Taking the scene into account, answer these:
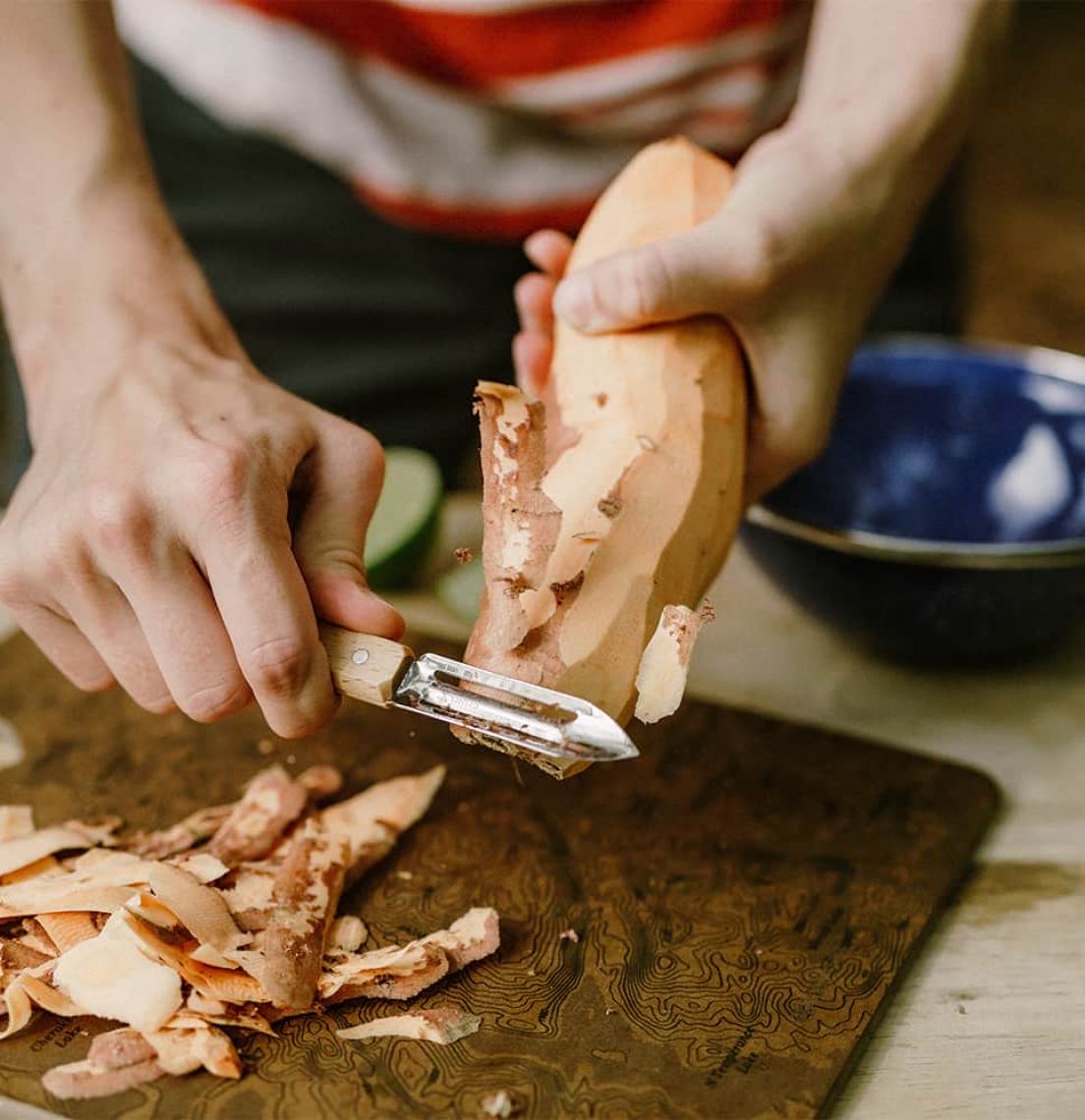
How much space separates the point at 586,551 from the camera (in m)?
1.03

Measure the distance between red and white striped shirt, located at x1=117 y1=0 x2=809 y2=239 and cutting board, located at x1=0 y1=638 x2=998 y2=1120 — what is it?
76cm

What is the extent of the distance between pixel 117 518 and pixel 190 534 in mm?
54

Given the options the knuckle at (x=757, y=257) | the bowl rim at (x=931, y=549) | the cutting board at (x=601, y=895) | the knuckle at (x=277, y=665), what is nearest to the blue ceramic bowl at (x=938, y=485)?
the bowl rim at (x=931, y=549)

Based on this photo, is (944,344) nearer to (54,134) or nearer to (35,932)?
(54,134)

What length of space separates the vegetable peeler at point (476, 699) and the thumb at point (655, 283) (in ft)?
1.12

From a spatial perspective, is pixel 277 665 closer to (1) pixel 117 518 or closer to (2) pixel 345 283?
(1) pixel 117 518

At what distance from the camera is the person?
1023mm

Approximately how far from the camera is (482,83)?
5.59ft


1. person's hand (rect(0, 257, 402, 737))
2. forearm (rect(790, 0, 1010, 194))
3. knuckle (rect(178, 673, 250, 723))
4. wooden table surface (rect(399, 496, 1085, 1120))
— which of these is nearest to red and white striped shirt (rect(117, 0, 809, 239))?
forearm (rect(790, 0, 1010, 194))

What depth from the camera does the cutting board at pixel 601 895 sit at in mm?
953

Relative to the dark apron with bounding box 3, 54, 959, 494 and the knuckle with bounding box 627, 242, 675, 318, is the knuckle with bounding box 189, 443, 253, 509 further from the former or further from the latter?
the dark apron with bounding box 3, 54, 959, 494

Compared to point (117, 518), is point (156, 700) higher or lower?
lower

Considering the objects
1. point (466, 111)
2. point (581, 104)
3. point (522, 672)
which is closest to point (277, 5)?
point (466, 111)

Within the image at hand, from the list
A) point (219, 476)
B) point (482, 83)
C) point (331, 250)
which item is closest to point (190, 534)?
point (219, 476)
